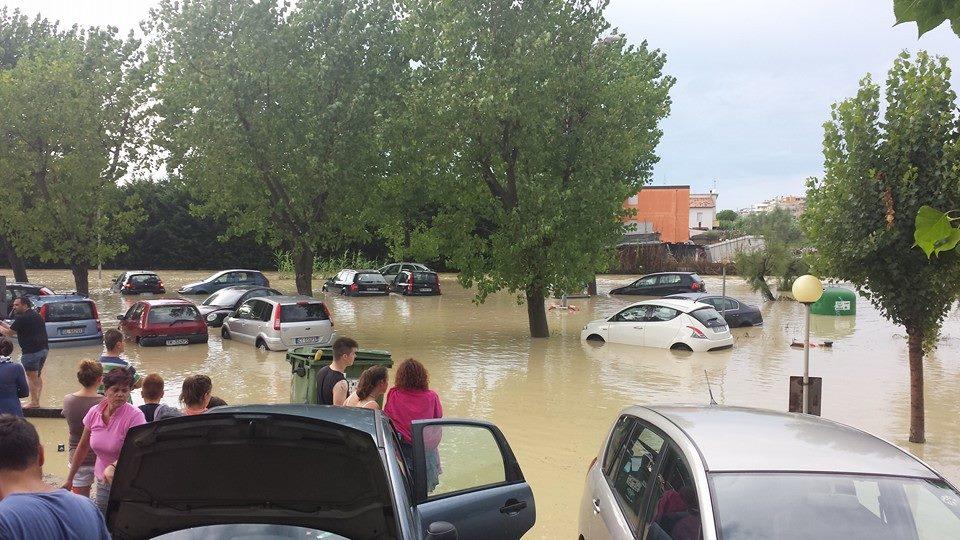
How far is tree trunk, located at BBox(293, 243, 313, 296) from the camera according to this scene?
25.8 m

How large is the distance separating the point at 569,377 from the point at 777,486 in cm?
1377

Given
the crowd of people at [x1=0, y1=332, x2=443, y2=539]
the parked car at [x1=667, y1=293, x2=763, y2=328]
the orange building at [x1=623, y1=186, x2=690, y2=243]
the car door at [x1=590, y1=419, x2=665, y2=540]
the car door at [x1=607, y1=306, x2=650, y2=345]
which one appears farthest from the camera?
the orange building at [x1=623, y1=186, x2=690, y2=243]

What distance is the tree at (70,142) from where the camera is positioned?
3052 centimetres

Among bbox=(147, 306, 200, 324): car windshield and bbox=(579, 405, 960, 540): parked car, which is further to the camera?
bbox=(147, 306, 200, 324): car windshield

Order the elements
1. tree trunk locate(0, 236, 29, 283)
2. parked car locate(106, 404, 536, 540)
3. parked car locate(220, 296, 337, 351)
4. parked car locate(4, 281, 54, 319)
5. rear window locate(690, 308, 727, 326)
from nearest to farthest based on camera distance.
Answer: parked car locate(106, 404, 536, 540) → parked car locate(220, 296, 337, 351) → rear window locate(690, 308, 727, 326) → parked car locate(4, 281, 54, 319) → tree trunk locate(0, 236, 29, 283)

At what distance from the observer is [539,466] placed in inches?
407

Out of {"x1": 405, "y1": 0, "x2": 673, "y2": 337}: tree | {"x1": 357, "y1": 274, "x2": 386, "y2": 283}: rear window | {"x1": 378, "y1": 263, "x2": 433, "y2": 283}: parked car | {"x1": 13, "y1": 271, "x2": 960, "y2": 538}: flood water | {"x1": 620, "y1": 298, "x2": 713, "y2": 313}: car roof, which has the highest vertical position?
{"x1": 405, "y1": 0, "x2": 673, "y2": 337}: tree

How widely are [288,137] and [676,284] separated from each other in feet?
69.9

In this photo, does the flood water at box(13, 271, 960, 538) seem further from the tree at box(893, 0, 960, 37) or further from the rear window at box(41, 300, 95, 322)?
the tree at box(893, 0, 960, 37)

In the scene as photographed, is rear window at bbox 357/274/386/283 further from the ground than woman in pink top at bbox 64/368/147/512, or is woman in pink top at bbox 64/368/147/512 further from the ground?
rear window at bbox 357/274/386/283

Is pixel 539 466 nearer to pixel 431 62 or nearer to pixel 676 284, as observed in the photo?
pixel 431 62

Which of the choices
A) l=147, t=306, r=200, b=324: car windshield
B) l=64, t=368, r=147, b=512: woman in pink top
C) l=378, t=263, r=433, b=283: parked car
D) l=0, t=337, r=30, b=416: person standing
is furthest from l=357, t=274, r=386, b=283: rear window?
l=64, t=368, r=147, b=512: woman in pink top

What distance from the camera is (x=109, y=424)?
6012 millimetres

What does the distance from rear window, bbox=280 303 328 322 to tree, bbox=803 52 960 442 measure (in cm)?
1283
